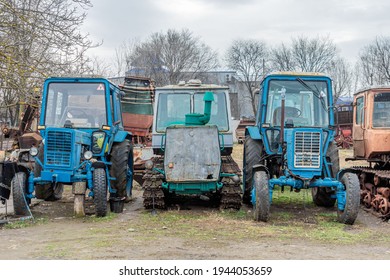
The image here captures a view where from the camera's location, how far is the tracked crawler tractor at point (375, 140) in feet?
36.7

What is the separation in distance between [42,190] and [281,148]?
477 centimetres

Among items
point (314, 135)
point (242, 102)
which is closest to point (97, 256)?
point (314, 135)

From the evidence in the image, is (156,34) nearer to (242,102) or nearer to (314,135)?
(242,102)

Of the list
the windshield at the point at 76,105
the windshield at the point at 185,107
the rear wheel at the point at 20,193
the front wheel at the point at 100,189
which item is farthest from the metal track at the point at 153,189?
the rear wheel at the point at 20,193

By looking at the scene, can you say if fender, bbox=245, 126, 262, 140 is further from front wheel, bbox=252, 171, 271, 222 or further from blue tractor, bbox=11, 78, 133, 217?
blue tractor, bbox=11, 78, 133, 217

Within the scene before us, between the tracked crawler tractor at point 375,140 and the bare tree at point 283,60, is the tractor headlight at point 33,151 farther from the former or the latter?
the bare tree at point 283,60

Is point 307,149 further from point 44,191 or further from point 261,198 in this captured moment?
point 44,191

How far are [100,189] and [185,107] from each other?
2925 mm

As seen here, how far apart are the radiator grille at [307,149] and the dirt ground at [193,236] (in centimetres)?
105

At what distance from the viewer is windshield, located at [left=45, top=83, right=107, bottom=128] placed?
11.0 meters

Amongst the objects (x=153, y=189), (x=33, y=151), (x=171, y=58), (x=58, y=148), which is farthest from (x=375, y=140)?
(x=171, y=58)

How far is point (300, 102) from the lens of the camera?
10992 mm

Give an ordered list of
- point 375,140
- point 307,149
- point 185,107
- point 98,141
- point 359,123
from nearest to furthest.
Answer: point 307,149, point 98,141, point 375,140, point 185,107, point 359,123

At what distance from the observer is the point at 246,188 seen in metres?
11.0
